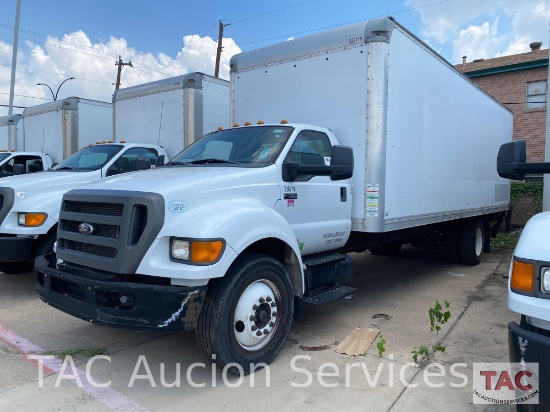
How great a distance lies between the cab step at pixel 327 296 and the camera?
4527 mm

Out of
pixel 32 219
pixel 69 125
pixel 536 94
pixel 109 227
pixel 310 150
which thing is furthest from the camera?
pixel 536 94

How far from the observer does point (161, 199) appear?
3467 mm

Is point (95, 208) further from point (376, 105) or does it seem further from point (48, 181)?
point (376, 105)

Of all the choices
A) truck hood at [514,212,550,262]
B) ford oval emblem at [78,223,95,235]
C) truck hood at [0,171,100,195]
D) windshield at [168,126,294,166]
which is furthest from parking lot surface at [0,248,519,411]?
windshield at [168,126,294,166]

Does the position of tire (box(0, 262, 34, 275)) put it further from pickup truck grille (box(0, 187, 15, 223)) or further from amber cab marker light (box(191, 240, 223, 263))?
amber cab marker light (box(191, 240, 223, 263))

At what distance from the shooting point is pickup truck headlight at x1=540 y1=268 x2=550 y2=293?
2542 mm

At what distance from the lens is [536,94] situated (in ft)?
59.3

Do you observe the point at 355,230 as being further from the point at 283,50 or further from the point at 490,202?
the point at 490,202

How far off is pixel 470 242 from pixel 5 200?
7.91m

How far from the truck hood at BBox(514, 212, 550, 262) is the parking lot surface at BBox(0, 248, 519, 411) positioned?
53.3 inches

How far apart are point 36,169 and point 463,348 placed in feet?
31.1

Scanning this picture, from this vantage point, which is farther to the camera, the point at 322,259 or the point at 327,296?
the point at 322,259

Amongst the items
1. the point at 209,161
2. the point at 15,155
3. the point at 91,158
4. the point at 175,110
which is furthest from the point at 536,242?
the point at 15,155

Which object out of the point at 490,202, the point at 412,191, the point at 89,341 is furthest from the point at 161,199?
the point at 490,202
